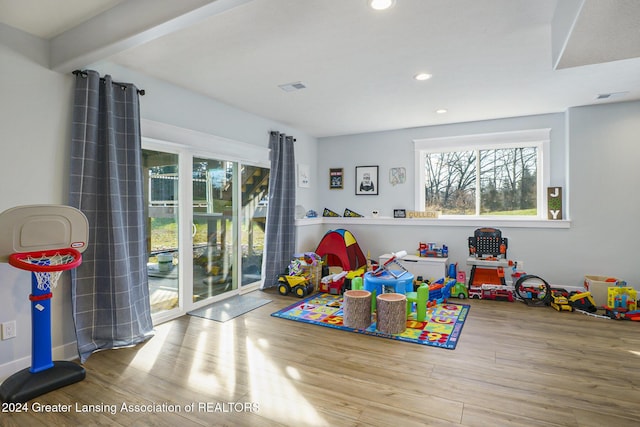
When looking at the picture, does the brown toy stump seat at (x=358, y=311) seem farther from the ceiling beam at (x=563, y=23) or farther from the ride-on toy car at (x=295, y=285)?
the ceiling beam at (x=563, y=23)

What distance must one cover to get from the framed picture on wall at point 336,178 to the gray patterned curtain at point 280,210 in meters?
0.99

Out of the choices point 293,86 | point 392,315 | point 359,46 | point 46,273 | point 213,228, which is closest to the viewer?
point 46,273

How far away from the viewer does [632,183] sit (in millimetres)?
4242

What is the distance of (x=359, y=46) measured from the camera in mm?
2729

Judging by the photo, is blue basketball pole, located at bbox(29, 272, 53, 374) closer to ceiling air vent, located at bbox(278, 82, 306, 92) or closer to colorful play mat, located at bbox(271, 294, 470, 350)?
colorful play mat, located at bbox(271, 294, 470, 350)

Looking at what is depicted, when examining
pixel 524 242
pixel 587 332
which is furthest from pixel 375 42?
pixel 524 242

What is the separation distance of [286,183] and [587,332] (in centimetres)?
399

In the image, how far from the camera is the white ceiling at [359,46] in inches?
82.7

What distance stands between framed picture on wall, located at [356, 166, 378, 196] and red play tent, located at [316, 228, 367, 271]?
83 cm

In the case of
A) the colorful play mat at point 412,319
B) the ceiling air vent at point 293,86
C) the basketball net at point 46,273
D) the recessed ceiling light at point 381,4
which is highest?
the ceiling air vent at point 293,86

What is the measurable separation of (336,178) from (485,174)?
7.90 feet

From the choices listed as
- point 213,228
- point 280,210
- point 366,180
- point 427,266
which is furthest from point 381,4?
point 366,180

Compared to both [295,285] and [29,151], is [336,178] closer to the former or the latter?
[295,285]

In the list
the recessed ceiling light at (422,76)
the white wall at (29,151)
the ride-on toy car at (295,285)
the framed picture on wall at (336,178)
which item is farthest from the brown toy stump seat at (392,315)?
the framed picture on wall at (336,178)
